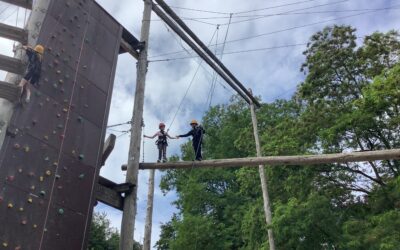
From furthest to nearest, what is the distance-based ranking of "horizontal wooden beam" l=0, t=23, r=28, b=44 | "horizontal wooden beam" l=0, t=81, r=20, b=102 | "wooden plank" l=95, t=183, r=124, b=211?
"wooden plank" l=95, t=183, r=124, b=211 → "horizontal wooden beam" l=0, t=23, r=28, b=44 → "horizontal wooden beam" l=0, t=81, r=20, b=102

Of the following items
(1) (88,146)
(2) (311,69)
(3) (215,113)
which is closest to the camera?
(1) (88,146)

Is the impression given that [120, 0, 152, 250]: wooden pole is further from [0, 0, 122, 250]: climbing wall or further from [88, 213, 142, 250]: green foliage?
[88, 213, 142, 250]: green foliage

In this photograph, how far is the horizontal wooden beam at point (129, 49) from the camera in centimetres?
991

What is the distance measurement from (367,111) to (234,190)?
1121cm

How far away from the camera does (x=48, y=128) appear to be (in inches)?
273

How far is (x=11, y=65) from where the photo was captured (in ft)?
22.6

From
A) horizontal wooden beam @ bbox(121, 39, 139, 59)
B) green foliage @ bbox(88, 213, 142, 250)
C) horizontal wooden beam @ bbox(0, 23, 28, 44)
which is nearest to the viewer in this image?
horizontal wooden beam @ bbox(0, 23, 28, 44)

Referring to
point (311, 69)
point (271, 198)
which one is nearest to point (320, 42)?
point (311, 69)

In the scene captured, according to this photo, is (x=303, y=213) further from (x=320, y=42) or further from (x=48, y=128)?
(x=48, y=128)

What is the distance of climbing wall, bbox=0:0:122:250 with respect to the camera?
6156mm

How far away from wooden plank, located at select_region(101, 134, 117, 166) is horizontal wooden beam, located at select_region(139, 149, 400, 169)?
0.77 meters

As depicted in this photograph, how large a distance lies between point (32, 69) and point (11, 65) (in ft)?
1.31

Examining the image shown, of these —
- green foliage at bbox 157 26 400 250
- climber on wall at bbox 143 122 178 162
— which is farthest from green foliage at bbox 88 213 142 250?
climber on wall at bbox 143 122 178 162

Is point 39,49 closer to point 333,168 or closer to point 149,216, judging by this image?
point 149,216
